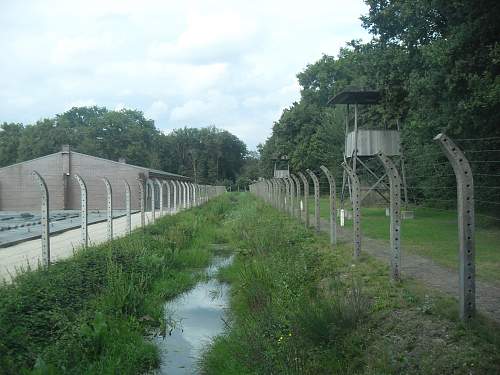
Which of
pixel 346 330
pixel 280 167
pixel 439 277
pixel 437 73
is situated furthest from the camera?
pixel 280 167

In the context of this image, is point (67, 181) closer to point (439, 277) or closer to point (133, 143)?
point (439, 277)

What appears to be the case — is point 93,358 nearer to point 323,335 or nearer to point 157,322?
point 157,322

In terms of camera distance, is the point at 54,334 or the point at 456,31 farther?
the point at 456,31

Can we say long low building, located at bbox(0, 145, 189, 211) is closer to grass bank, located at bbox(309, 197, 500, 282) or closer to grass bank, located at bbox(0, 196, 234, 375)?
grass bank, located at bbox(309, 197, 500, 282)

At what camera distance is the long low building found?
39156mm

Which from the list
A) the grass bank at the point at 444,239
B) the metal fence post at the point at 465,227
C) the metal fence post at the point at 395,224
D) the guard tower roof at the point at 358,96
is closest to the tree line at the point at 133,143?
the guard tower roof at the point at 358,96

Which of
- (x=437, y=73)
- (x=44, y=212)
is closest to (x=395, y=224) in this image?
(x=44, y=212)

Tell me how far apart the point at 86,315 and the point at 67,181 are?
38.1 meters

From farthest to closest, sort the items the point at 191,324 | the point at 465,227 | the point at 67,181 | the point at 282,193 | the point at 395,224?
the point at 67,181, the point at 282,193, the point at 191,324, the point at 395,224, the point at 465,227

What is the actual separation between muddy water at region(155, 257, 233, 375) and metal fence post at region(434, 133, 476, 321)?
3.29 meters

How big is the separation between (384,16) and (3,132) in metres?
70.4

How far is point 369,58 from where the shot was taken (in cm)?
1905

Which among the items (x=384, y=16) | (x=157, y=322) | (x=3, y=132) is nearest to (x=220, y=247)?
(x=157, y=322)

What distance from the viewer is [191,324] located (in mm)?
8328
